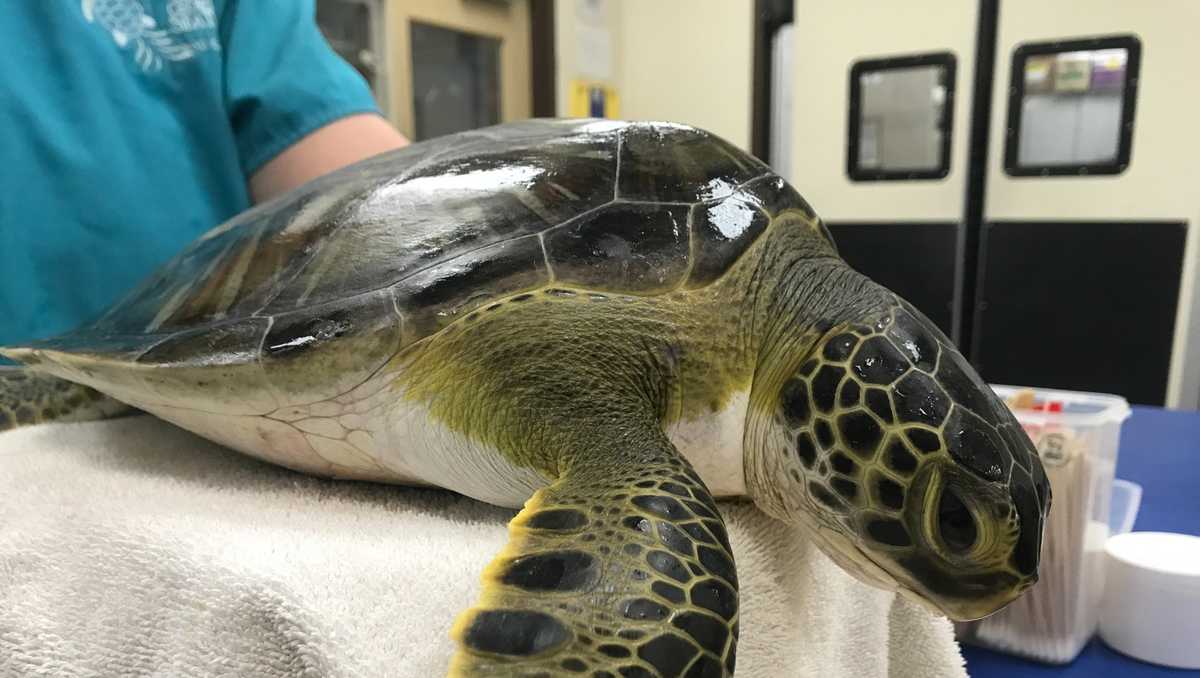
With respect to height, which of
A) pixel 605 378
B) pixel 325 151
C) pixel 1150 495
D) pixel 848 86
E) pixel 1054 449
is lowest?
pixel 1150 495

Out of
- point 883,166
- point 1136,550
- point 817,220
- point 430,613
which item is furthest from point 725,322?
point 883,166

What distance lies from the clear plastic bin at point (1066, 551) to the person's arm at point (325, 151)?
0.79m

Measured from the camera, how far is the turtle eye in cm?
41

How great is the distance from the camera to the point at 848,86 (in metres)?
2.63

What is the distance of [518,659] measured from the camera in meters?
0.33

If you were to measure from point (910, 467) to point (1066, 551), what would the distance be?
478 mm

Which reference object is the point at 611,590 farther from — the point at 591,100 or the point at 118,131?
the point at 591,100

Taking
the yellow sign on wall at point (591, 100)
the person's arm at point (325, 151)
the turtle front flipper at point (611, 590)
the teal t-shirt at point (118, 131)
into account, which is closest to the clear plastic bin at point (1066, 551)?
the turtle front flipper at point (611, 590)

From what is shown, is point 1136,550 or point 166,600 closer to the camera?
point 166,600

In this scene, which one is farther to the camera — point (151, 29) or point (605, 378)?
point (151, 29)

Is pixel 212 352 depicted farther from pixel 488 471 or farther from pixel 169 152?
pixel 169 152

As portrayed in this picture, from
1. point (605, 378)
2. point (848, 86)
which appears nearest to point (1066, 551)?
point (605, 378)

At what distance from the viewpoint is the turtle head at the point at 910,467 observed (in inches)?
16.4

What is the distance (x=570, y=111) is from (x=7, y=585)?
104 inches
